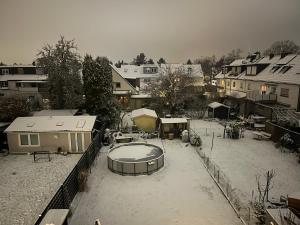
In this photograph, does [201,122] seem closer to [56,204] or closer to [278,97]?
[278,97]

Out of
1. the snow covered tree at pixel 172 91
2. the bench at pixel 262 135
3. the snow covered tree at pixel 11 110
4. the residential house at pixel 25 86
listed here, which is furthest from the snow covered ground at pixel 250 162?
the residential house at pixel 25 86

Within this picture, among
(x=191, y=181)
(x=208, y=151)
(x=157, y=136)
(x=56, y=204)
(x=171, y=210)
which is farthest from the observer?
(x=157, y=136)

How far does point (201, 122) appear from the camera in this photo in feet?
120

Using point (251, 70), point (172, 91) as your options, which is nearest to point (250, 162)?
point (172, 91)

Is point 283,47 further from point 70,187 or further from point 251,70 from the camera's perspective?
point 70,187

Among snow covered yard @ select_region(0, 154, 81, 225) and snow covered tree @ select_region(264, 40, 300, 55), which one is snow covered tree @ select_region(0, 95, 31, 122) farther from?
snow covered tree @ select_region(264, 40, 300, 55)

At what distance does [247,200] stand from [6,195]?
16.1 meters

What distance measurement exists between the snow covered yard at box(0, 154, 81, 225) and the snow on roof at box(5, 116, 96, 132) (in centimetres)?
267

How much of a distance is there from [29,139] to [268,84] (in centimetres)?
3416

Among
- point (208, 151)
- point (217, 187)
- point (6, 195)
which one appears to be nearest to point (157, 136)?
point (208, 151)

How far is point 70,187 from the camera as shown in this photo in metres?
15.4

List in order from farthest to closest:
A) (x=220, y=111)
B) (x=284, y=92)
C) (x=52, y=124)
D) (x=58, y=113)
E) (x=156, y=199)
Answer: (x=220, y=111)
(x=284, y=92)
(x=58, y=113)
(x=52, y=124)
(x=156, y=199)

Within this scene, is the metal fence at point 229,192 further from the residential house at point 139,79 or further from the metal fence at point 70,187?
the residential house at point 139,79

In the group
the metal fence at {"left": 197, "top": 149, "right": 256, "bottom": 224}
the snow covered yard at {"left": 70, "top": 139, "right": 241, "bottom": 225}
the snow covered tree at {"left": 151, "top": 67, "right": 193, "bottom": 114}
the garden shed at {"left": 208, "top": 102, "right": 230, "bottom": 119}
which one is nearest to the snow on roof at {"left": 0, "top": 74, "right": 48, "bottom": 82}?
the snow covered tree at {"left": 151, "top": 67, "right": 193, "bottom": 114}
